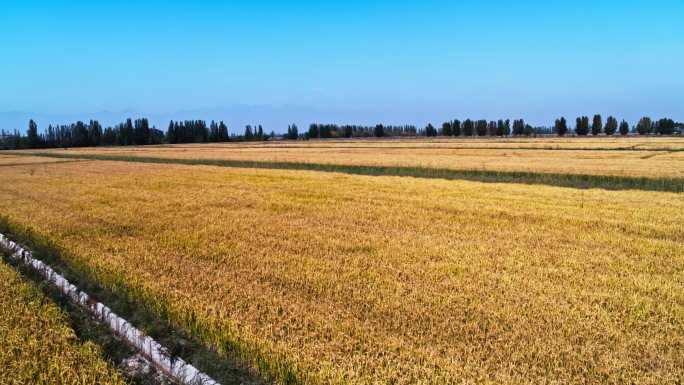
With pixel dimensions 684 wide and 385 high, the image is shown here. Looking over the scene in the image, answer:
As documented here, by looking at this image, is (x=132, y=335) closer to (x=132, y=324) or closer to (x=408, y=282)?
(x=132, y=324)

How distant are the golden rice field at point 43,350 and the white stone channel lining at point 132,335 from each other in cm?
37

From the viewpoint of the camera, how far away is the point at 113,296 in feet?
20.8

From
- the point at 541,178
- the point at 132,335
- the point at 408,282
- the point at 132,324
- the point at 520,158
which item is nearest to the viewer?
the point at 132,335

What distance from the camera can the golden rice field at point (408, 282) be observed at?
441 centimetres

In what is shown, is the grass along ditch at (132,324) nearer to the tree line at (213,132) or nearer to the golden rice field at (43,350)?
the golden rice field at (43,350)

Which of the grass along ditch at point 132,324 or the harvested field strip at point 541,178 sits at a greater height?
the harvested field strip at point 541,178

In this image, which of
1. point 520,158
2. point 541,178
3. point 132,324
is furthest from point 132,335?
point 520,158

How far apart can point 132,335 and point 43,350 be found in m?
0.89

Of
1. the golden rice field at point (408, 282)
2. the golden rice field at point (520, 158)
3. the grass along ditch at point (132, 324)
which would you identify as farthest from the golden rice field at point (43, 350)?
the golden rice field at point (520, 158)

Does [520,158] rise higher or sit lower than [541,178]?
higher

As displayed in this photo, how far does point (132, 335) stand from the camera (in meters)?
5.02

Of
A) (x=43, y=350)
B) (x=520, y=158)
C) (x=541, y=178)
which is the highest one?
(x=520, y=158)

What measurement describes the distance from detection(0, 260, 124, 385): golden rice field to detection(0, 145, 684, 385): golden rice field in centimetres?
105

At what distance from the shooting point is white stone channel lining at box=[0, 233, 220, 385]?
420cm
